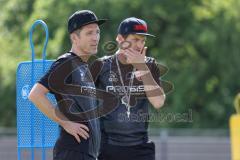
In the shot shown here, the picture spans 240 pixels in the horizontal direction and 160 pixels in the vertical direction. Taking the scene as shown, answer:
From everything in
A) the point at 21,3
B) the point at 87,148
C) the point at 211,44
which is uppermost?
the point at 21,3

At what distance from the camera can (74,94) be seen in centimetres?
563

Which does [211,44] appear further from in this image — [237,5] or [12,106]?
[12,106]

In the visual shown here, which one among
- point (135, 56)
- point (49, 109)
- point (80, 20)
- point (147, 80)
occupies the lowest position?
point (49, 109)

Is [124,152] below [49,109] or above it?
below

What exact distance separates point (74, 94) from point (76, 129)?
0.90ft

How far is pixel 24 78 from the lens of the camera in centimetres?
714

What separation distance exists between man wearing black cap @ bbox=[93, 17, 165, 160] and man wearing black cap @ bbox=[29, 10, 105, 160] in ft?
2.49

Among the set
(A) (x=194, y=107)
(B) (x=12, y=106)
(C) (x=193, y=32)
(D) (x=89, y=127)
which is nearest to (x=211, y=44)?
(C) (x=193, y=32)

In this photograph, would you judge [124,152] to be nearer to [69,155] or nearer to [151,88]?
[151,88]

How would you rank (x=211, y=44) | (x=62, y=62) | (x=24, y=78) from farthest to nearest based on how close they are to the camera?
1. (x=211, y=44)
2. (x=24, y=78)
3. (x=62, y=62)

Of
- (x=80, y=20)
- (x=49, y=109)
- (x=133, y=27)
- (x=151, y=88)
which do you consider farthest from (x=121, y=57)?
(x=49, y=109)

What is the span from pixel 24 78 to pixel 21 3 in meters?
16.5

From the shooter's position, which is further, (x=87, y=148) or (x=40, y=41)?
(x=40, y=41)

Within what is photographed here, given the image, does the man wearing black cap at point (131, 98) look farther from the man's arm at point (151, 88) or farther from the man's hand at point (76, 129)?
the man's hand at point (76, 129)
